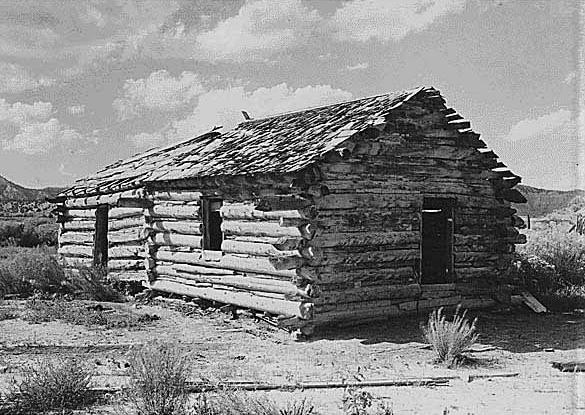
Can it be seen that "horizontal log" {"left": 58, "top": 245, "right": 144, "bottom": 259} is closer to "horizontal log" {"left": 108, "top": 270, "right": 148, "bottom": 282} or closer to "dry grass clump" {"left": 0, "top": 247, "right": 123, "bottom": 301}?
"horizontal log" {"left": 108, "top": 270, "right": 148, "bottom": 282}

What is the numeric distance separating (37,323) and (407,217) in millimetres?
6508

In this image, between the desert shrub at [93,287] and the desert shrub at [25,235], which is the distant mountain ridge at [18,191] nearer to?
the desert shrub at [25,235]

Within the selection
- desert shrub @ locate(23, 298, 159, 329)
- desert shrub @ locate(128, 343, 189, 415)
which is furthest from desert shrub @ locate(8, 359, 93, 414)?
desert shrub @ locate(23, 298, 159, 329)

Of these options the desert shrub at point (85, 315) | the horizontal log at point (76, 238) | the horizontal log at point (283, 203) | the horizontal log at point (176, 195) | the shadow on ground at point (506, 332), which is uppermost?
the horizontal log at point (176, 195)

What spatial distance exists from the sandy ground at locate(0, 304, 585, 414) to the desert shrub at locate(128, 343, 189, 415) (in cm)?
38

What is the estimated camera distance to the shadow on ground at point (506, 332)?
35.1ft

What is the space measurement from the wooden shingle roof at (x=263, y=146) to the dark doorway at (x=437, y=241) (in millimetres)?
1915

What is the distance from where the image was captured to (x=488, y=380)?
27.5 feet

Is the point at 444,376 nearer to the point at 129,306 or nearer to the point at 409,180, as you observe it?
the point at 409,180

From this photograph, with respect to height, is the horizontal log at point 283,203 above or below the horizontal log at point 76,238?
above

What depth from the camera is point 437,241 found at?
1376 centimetres

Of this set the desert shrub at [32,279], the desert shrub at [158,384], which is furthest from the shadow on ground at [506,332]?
the desert shrub at [32,279]

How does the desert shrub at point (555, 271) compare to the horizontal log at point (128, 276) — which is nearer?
the desert shrub at point (555, 271)

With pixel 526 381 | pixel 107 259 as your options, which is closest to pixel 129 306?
pixel 107 259
